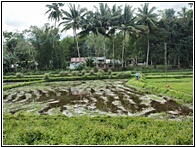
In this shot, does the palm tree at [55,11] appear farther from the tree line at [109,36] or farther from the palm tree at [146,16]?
the palm tree at [146,16]

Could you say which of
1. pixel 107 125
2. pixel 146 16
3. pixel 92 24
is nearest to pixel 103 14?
pixel 92 24

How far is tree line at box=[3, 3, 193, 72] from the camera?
33.2 meters

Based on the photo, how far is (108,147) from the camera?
403 cm

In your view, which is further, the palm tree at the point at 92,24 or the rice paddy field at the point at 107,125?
the palm tree at the point at 92,24

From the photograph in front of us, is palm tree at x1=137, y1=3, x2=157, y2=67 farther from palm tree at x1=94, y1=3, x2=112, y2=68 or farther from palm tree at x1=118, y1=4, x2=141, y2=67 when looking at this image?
palm tree at x1=94, y1=3, x2=112, y2=68

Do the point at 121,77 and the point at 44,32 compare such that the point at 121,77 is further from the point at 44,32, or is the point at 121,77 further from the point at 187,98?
the point at 44,32

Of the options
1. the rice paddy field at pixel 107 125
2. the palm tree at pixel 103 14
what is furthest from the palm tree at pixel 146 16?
the rice paddy field at pixel 107 125

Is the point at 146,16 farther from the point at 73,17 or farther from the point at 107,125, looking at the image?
the point at 107,125

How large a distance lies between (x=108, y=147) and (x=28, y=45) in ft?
116

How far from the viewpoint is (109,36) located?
35312 mm

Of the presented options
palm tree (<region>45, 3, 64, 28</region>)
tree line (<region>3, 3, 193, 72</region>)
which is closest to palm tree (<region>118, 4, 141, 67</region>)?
tree line (<region>3, 3, 193, 72</region>)

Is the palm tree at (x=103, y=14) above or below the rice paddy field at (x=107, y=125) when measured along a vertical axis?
above

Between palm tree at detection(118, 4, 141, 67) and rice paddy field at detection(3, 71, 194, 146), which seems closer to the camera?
rice paddy field at detection(3, 71, 194, 146)

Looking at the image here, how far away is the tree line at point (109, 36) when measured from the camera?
33219mm
